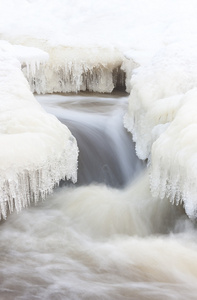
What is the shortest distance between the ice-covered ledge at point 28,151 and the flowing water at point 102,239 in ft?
1.01

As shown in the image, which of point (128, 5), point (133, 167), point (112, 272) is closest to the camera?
point (112, 272)

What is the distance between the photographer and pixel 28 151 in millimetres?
2773

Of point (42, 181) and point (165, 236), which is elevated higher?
point (42, 181)

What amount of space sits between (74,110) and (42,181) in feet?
→ 9.06

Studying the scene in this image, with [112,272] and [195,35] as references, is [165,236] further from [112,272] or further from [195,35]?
[195,35]

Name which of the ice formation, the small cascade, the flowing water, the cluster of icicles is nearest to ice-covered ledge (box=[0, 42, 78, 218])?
the cluster of icicles

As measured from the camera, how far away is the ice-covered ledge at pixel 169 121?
2699 millimetres

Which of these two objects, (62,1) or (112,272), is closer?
(112,272)

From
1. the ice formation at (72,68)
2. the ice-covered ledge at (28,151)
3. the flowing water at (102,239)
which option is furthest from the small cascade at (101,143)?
the ice formation at (72,68)

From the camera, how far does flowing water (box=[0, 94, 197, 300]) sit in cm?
215

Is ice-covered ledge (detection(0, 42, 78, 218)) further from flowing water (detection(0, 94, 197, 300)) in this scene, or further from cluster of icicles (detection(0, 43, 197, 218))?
flowing water (detection(0, 94, 197, 300))

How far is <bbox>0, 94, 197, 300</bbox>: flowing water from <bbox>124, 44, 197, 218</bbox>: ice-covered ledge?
0.27m

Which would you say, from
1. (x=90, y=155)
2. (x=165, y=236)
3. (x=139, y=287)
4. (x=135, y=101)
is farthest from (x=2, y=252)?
(x=135, y=101)

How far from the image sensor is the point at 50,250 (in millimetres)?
2695
